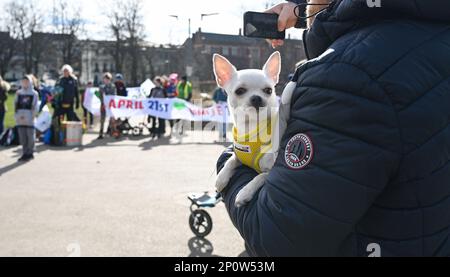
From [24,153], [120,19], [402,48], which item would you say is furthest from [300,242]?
[120,19]

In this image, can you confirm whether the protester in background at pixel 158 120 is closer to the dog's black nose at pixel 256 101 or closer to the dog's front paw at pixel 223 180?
the dog's black nose at pixel 256 101

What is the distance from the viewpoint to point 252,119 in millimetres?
2721

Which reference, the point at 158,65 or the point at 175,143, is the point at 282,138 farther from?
the point at 158,65

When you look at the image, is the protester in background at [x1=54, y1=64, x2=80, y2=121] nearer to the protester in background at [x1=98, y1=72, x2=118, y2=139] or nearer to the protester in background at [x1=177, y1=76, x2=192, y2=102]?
the protester in background at [x1=98, y1=72, x2=118, y2=139]

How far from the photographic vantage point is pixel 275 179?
5.09 ft

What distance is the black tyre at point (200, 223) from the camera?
18.5ft

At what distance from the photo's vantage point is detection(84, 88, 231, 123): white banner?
607 inches

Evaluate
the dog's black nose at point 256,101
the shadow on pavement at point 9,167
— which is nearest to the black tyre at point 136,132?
the shadow on pavement at point 9,167

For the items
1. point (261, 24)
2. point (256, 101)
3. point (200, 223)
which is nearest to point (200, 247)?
point (200, 223)

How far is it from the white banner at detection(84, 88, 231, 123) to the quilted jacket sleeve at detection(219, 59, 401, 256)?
13.5 metres

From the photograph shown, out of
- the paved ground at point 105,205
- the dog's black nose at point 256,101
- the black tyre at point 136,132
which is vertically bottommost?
the paved ground at point 105,205

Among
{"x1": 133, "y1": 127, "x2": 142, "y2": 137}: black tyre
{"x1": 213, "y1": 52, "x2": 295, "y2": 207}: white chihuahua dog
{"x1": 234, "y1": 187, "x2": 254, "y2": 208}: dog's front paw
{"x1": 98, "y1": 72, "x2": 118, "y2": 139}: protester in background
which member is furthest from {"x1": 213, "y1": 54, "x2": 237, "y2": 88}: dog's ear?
{"x1": 133, "y1": 127, "x2": 142, "y2": 137}: black tyre

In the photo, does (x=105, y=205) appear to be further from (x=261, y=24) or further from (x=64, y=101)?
(x=64, y=101)

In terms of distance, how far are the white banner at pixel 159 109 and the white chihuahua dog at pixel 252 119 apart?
11.9 m
